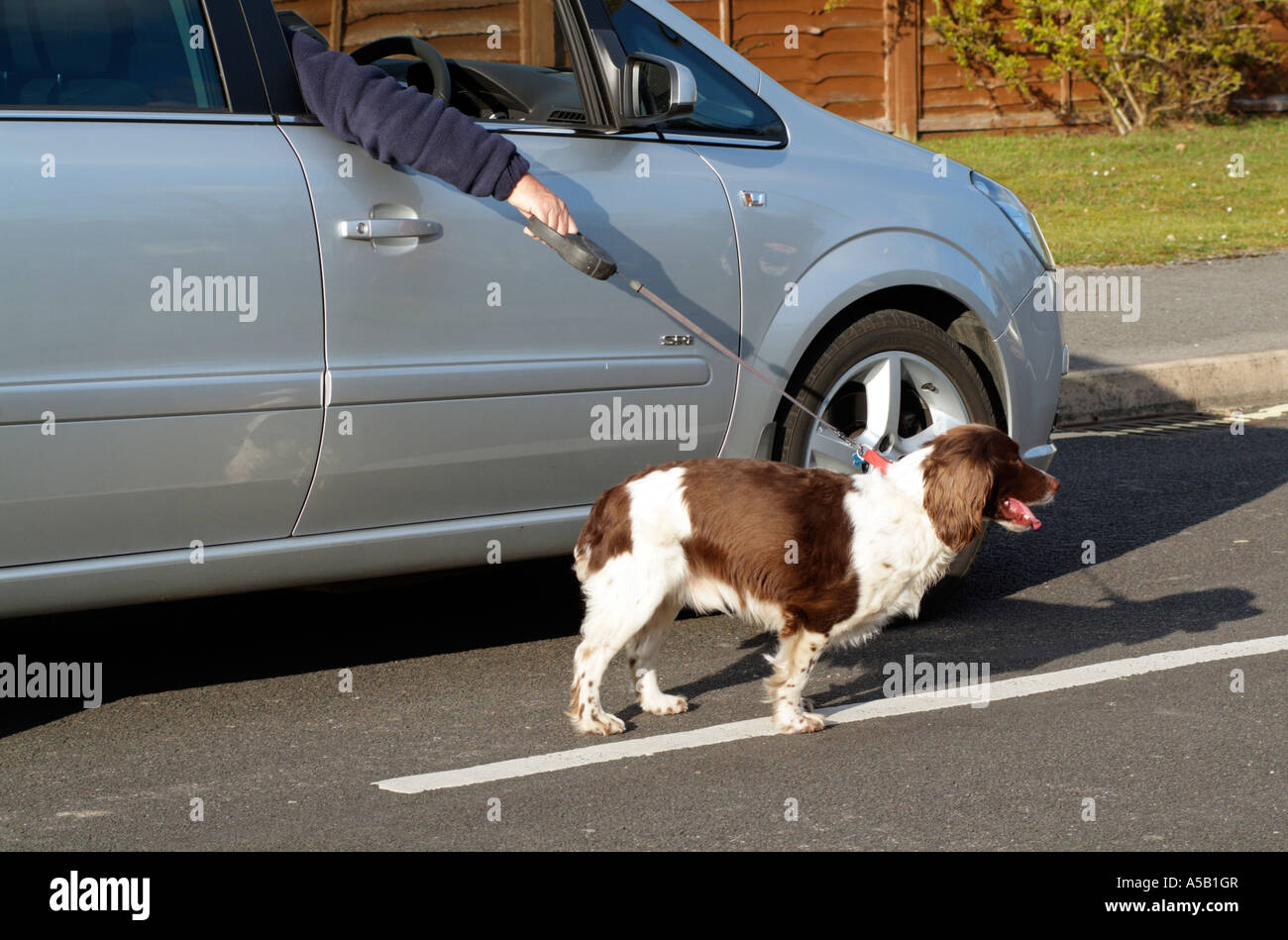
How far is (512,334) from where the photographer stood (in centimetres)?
430

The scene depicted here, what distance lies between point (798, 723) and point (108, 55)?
2.50 metres

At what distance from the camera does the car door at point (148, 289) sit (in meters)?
3.66

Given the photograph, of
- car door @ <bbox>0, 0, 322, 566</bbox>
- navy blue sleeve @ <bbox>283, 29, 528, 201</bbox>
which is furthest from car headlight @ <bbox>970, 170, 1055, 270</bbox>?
car door @ <bbox>0, 0, 322, 566</bbox>

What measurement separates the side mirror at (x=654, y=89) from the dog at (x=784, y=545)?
1.06m

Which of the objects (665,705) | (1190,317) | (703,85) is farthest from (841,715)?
(1190,317)

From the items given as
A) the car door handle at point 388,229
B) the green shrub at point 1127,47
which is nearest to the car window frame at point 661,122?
the car door handle at point 388,229

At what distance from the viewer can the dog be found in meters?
4.13

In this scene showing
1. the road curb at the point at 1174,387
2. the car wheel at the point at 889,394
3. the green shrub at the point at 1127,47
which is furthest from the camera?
the green shrub at the point at 1127,47

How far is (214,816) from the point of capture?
3.68 metres

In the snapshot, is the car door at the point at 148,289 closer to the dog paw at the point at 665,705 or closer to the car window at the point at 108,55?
the car window at the point at 108,55

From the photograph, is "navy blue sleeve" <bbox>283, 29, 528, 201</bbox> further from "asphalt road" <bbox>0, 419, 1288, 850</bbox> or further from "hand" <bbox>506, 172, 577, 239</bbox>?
"asphalt road" <bbox>0, 419, 1288, 850</bbox>
